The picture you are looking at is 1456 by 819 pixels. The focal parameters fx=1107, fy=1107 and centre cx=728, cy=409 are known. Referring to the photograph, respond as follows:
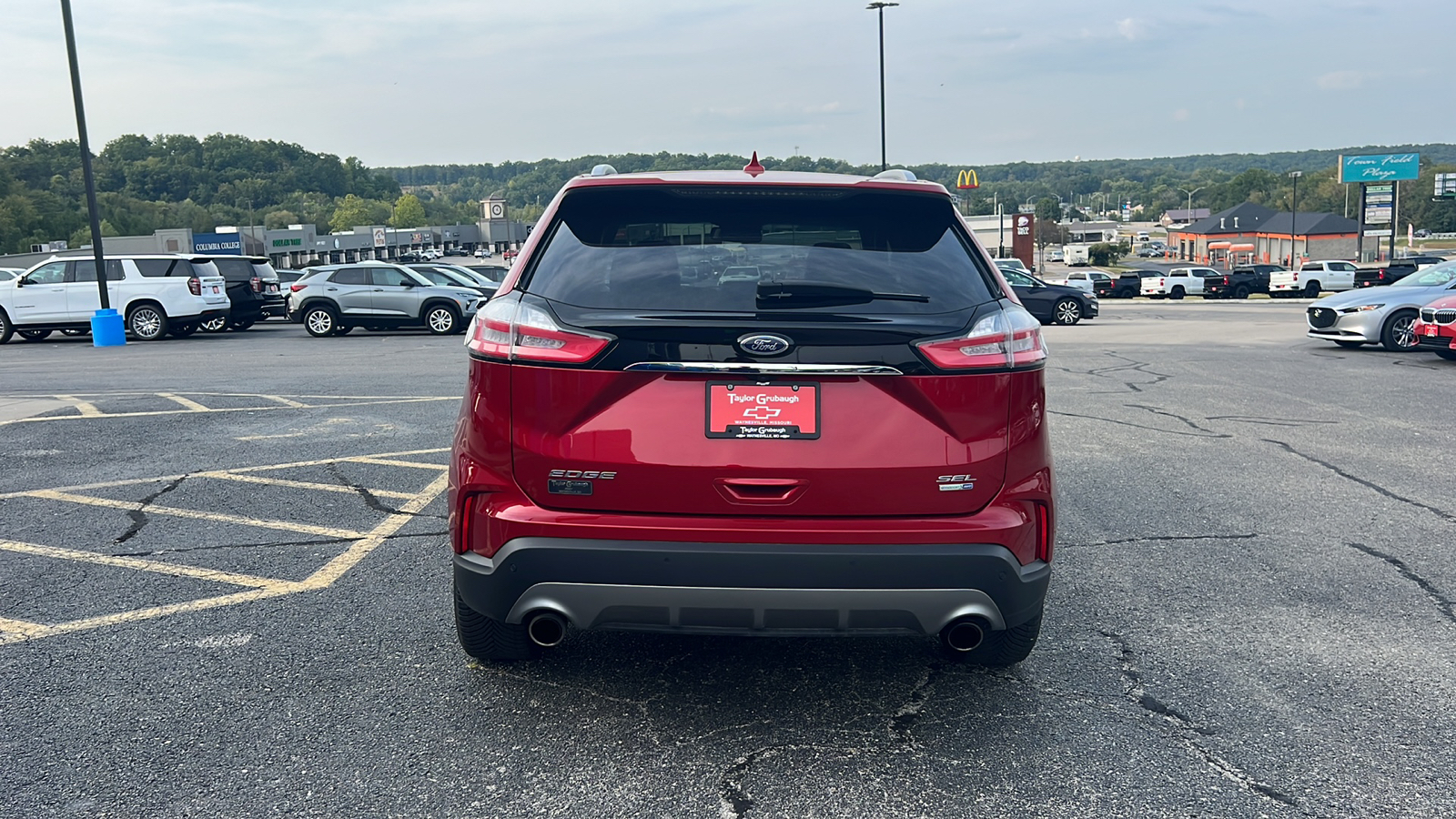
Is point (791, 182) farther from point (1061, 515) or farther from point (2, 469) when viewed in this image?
point (2, 469)

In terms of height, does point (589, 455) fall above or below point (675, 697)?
above

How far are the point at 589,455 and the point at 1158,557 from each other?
3488mm

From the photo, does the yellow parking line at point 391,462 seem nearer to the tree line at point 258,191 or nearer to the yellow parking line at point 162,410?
the yellow parking line at point 162,410

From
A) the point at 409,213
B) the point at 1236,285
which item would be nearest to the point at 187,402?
the point at 1236,285

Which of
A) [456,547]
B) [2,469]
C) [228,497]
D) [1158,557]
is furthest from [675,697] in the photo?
[2,469]

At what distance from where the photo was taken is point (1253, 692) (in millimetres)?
3816

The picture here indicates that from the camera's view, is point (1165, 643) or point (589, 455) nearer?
point (589, 455)

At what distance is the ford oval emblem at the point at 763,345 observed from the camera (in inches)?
122

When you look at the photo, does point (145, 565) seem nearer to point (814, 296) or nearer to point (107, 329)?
point (814, 296)

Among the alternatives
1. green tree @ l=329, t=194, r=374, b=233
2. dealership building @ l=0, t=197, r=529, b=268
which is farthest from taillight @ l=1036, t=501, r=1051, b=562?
green tree @ l=329, t=194, r=374, b=233

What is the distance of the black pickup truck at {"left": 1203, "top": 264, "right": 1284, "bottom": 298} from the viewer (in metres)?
48.2

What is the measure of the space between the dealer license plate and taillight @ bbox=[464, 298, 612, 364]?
380mm

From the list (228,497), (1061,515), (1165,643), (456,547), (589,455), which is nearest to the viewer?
(589,455)

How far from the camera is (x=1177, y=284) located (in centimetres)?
4806
